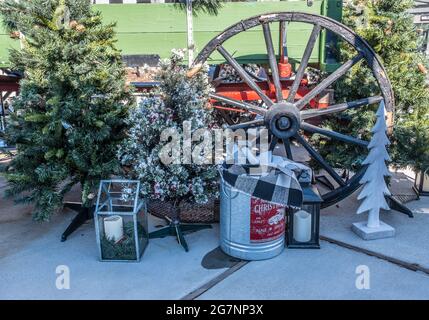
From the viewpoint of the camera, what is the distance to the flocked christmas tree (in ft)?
12.1

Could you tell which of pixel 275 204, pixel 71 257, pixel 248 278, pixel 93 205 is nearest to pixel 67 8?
pixel 93 205

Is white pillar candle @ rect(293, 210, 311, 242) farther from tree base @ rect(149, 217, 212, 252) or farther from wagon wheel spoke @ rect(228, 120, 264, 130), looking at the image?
wagon wheel spoke @ rect(228, 120, 264, 130)

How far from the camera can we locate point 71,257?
378 centimetres

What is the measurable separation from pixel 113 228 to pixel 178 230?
698mm

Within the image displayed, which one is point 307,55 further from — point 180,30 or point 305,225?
point 305,225

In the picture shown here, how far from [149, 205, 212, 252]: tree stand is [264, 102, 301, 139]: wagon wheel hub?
1395mm

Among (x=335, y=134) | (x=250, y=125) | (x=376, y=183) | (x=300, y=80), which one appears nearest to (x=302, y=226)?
(x=376, y=183)

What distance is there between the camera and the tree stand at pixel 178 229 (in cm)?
399

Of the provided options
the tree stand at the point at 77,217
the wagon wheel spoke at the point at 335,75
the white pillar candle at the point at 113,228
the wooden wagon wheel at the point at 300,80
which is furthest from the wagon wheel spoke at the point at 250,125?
the tree stand at the point at 77,217

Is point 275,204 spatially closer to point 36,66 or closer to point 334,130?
point 334,130

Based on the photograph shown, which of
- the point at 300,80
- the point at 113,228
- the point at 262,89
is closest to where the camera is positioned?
the point at 113,228

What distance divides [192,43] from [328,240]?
9.45 feet

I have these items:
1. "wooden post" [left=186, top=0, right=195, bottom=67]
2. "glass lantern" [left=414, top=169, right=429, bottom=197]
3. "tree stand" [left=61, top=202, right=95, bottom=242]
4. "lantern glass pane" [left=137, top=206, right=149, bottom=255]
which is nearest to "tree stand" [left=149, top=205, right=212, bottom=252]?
"lantern glass pane" [left=137, top=206, right=149, bottom=255]

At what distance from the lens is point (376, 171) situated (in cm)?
397
